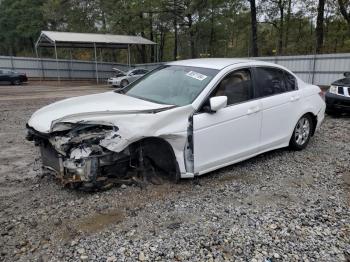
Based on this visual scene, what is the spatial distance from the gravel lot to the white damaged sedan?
11.2 inches

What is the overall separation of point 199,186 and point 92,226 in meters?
1.43

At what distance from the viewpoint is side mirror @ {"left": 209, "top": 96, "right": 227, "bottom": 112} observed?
12.8 ft

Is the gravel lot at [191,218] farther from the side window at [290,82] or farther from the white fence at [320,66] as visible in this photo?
the white fence at [320,66]

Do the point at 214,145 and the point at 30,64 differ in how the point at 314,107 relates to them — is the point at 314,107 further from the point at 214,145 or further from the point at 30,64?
the point at 30,64

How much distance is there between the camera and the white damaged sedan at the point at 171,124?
356cm

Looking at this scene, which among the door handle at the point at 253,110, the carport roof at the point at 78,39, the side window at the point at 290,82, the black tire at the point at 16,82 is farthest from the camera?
the carport roof at the point at 78,39

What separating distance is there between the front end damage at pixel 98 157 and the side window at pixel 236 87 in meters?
1.10

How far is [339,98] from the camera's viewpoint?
838 cm

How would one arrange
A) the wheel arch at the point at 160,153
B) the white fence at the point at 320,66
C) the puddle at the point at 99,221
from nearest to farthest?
the puddle at the point at 99,221 < the wheel arch at the point at 160,153 < the white fence at the point at 320,66

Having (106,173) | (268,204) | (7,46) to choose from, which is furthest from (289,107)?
(7,46)

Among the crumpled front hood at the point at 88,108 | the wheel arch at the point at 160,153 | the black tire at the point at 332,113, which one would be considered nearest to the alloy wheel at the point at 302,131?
the wheel arch at the point at 160,153

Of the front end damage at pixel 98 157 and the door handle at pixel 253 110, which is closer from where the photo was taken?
the front end damage at pixel 98 157

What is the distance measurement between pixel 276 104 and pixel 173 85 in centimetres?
155

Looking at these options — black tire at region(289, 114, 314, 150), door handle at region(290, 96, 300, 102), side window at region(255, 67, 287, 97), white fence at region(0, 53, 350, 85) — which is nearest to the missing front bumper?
side window at region(255, 67, 287, 97)
